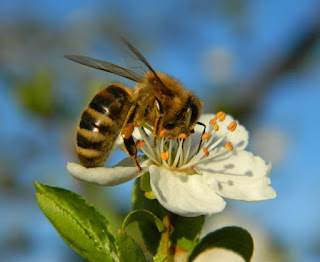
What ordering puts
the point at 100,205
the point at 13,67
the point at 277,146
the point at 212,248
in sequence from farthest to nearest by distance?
the point at 277,146 → the point at 13,67 → the point at 100,205 → the point at 212,248

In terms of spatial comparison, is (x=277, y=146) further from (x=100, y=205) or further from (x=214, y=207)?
(x=214, y=207)

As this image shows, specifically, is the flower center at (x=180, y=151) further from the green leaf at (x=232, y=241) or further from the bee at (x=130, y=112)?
the green leaf at (x=232, y=241)

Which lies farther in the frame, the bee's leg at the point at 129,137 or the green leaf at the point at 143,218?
the bee's leg at the point at 129,137

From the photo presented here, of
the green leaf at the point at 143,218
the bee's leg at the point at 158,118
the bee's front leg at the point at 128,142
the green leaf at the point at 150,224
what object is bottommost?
the green leaf at the point at 150,224

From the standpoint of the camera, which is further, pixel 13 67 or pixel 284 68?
pixel 13 67

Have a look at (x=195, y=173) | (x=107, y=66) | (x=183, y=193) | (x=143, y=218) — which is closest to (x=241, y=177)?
(x=195, y=173)

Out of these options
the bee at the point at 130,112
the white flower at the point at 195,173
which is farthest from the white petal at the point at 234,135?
the bee at the point at 130,112

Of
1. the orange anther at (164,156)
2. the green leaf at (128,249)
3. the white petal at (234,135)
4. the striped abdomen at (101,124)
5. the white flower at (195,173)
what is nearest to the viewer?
the green leaf at (128,249)

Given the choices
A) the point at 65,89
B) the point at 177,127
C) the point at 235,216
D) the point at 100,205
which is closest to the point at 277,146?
the point at 235,216

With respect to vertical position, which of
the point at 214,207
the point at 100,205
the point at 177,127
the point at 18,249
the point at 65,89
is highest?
the point at 177,127
